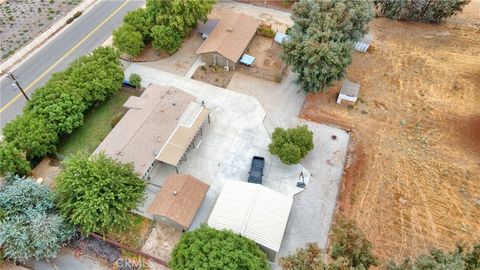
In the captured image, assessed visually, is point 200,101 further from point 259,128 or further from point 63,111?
point 63,111


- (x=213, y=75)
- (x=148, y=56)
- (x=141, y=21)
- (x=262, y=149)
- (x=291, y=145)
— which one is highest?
Result: (x=141, y=21)

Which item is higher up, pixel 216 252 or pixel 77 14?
pixel 77 14

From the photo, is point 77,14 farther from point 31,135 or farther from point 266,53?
point 266,53

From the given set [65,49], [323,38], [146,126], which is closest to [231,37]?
[323,38]

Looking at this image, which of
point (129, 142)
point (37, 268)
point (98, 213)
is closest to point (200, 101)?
point (129, 142)

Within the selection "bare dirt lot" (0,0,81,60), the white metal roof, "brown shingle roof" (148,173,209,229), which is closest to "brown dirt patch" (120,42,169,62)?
"bare dirt lot" (0,0,81,60)

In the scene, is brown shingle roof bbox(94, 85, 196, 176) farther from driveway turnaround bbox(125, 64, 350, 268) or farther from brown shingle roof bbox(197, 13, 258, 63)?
brown shingle roof bbox(197, 13, 258, 63)

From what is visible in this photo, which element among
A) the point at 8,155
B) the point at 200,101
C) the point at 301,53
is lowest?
the point at 200,101
